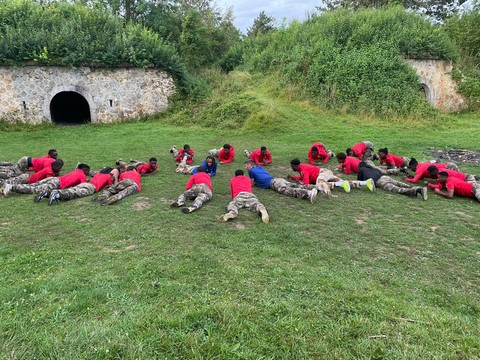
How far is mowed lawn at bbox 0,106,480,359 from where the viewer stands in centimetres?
288

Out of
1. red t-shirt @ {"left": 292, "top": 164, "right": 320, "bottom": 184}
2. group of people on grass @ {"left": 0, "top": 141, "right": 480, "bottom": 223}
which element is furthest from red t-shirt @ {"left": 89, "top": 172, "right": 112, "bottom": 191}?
red t-shirt @ {"left": 292, "top": 164, "right": 320, "bottom": 184}

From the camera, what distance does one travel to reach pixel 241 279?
3.90 m

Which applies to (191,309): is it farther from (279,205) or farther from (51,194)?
(51,194)

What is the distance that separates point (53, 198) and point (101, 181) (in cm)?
111

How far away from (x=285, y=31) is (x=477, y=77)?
1289 cm

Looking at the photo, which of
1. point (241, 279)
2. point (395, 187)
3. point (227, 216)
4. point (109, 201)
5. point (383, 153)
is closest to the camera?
point (241, 279)

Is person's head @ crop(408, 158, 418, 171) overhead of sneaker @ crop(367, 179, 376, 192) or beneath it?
overhead

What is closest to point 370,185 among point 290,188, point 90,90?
point 290,188

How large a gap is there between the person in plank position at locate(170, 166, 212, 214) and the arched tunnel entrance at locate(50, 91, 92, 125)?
15992 millimetres

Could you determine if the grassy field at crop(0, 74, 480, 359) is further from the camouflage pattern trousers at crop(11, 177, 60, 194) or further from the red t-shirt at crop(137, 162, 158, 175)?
the red t-shirt at crop(137, 162, 158, 175)

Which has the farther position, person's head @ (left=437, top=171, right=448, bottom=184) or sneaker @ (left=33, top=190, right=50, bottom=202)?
person's head @ (left=437, top=171, right=448, bottom=184)

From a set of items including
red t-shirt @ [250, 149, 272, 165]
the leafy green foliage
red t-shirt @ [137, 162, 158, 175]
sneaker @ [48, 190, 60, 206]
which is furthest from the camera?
the leafy green foliage

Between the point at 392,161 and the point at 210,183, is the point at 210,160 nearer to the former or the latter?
the point at 210,183

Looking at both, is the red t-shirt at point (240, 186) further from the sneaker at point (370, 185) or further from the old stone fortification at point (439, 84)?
the old stone fortification at point (439, 84)
